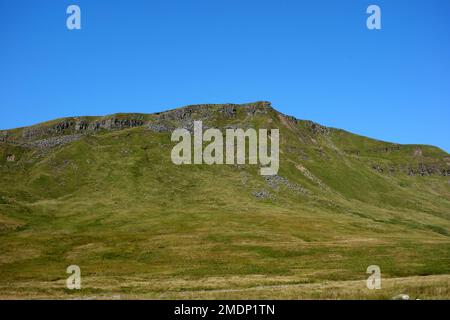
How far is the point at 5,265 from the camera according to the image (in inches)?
3216

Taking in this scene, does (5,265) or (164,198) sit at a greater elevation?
(164,198)

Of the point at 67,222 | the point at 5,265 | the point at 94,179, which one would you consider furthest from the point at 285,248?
the point at 94,179

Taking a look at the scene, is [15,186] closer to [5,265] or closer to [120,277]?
[5,265]

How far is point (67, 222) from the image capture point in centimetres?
14088

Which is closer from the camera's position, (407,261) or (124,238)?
(407,261)

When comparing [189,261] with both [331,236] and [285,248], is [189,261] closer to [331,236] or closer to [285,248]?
[285,248]

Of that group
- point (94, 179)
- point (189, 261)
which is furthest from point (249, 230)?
point (94, 179)

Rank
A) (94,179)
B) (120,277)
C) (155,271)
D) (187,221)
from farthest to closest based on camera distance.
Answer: (94,179), (187,221), (155,271), (120,277)

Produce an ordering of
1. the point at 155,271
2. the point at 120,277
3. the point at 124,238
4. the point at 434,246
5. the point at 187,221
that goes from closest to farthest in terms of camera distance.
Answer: the point at 120,277
the point at 155,271
the point at 434,246
the point at 124,238
the point at 187,221

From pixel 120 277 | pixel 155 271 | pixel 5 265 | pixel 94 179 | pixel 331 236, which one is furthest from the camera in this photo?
pixel 94 179

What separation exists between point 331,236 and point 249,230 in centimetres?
2071

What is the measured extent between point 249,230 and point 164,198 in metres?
68.7

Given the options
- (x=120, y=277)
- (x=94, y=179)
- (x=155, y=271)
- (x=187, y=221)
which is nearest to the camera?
(x=120, y=277)

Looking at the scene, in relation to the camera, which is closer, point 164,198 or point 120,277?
point 120,277
